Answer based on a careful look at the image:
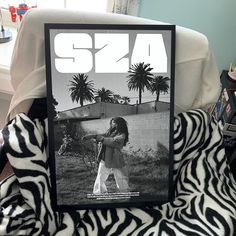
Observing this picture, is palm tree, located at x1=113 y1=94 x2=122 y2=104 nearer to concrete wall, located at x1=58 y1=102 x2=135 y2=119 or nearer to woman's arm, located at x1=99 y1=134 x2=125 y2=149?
concrete wall, located at x1=58 y1=102 x2=135 y2=119

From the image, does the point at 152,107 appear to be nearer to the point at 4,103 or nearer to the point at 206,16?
the point at 206,16

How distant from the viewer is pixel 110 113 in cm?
104

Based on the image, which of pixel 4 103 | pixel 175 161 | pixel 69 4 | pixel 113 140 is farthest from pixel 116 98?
pixel 4 103

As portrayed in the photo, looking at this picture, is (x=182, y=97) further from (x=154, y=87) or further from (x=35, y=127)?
(x=35, y=127)

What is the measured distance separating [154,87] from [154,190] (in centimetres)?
36

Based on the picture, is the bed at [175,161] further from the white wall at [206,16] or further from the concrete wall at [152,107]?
the white wall at [206,16]

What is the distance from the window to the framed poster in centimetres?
78

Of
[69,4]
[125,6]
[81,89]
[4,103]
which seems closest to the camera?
[81,89]

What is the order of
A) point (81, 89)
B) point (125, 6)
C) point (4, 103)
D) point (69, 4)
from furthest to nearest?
point (4, 103) → point (69, 4) → point (125, 6) → point (81, 89)

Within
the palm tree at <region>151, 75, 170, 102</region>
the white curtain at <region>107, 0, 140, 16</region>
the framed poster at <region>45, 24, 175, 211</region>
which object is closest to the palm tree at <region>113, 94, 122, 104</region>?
the framed poster at <region>45, 24, 175, 211</region>

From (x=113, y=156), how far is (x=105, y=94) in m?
0.21

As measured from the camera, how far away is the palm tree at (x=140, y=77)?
1027 millimetres

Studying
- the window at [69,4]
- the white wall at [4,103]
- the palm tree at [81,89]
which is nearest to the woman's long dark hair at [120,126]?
the palm tree at [81,89]

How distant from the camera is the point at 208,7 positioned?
1.51 meters
